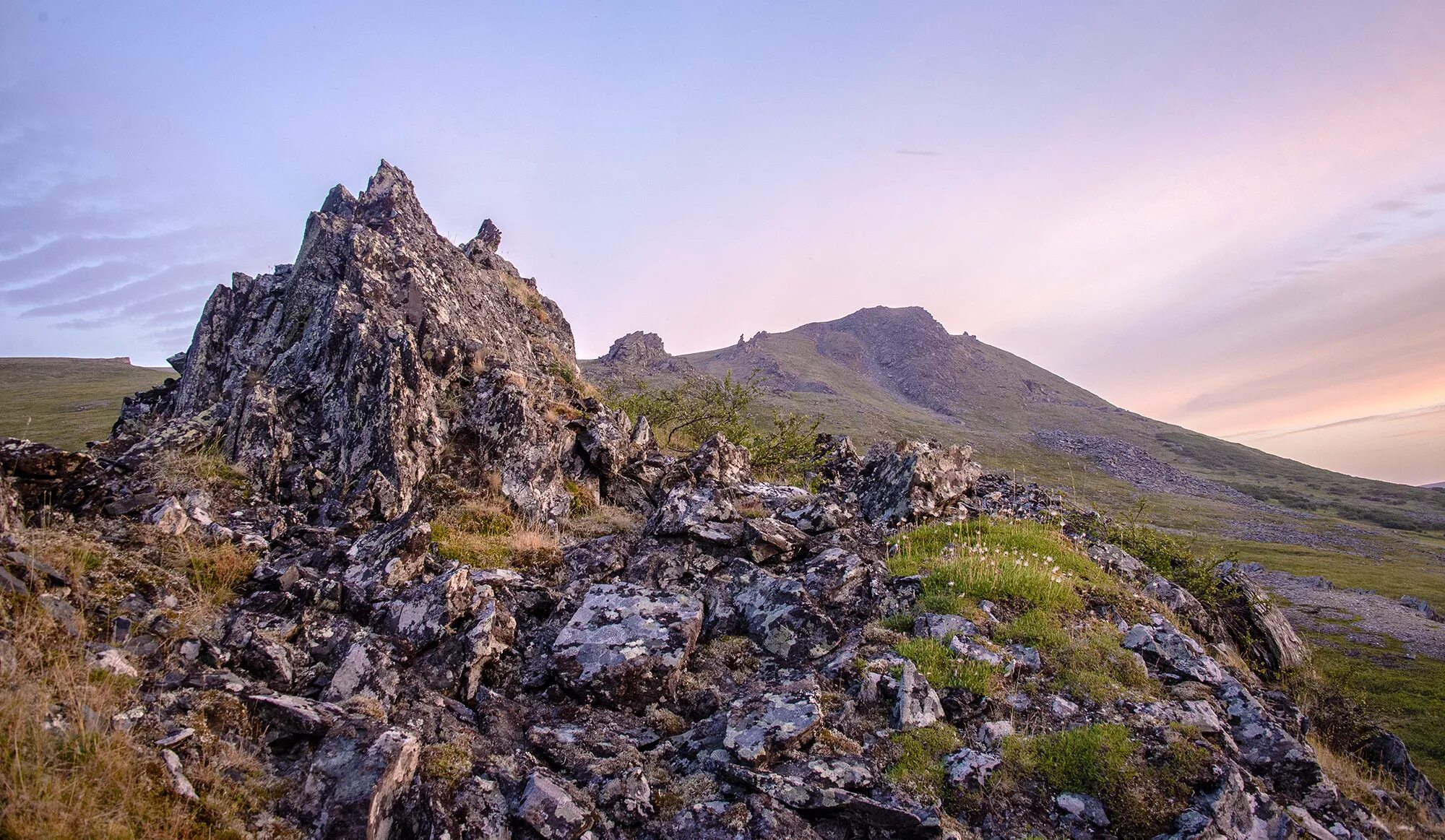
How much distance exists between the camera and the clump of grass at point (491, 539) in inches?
426

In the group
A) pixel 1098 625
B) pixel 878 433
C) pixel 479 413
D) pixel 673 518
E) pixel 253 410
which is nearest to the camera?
pixel 1098 625

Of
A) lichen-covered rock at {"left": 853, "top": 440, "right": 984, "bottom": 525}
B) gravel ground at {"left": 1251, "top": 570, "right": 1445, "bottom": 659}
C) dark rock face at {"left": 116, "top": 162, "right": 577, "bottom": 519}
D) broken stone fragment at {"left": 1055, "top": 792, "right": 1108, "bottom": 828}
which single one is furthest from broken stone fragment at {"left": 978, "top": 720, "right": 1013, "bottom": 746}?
gravel ground at {"left": 1251, "top": 570, "right": 1445, "bottom": 659}

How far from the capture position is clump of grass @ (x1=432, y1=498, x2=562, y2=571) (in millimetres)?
10820

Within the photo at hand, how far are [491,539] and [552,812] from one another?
731 centimetres

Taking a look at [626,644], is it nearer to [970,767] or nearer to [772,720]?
[772,720]

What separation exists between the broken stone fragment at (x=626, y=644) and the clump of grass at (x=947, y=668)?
10.4 ft

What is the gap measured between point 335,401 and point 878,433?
3528 inches

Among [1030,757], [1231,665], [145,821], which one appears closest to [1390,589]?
[1231,665]

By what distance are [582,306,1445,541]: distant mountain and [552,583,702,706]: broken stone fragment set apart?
70872 mm

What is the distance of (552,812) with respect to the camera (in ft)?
17.4

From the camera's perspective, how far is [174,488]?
10.5 meters

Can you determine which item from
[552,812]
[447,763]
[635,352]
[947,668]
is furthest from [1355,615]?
[635,352]

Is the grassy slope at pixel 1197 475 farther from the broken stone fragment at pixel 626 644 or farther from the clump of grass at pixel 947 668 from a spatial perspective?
the broken stone fragment at pixel 626 644

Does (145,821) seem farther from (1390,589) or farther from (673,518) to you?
(1390,589)
